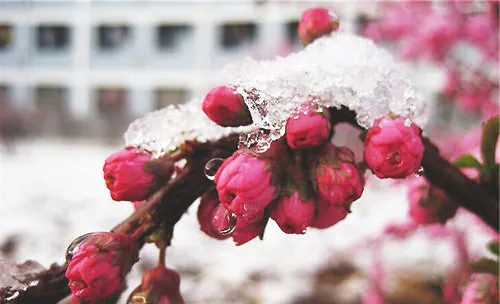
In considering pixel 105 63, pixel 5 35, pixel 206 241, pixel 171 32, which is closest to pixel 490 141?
pixel 206 241

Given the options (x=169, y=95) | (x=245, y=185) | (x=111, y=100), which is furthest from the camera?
(x=111, y=100)

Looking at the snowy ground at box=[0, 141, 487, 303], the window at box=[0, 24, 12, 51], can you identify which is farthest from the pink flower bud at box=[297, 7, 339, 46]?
the window at box=[0, 24, 12, 51]

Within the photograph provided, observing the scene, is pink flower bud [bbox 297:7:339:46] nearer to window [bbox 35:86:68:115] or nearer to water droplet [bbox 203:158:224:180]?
water droplet [bbox 203:158:224:180]

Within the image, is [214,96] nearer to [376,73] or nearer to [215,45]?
[376,73]

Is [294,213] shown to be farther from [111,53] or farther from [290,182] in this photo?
[111,53]

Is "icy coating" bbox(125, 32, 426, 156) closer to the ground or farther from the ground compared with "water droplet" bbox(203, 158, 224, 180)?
farther from the ground

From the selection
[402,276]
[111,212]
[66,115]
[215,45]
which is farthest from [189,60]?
[402,276]

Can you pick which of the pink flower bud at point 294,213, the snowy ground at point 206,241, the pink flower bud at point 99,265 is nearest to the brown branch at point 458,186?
the pink flower bud at point 294,213
